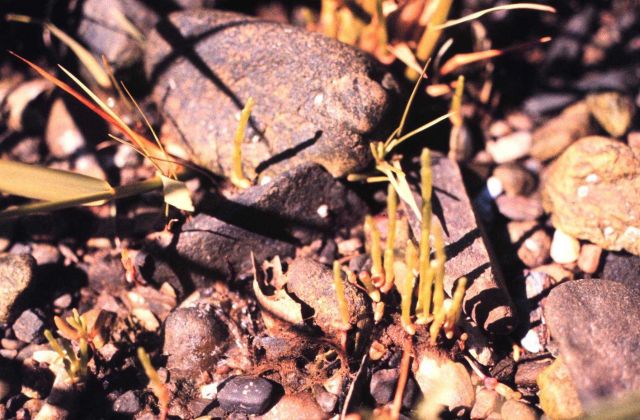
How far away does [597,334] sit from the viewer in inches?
55.9

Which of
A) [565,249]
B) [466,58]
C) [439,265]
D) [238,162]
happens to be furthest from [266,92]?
[565,249]

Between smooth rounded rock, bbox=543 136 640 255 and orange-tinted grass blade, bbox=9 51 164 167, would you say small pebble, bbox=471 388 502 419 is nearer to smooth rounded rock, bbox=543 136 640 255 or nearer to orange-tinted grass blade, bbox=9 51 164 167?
smooth rounded rock, bbox=543 136 640 255

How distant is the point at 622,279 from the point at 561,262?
18 centimetres

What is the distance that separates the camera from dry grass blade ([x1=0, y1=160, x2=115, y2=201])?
1.32m

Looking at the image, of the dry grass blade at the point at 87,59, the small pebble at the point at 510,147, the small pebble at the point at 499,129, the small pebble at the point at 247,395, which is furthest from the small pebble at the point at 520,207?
the dry grass blade at the point at 87,59

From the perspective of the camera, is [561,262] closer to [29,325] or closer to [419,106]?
[419,106]

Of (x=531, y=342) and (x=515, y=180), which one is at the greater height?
(x=515, y=180)

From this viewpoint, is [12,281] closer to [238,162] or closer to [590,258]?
[238,162]

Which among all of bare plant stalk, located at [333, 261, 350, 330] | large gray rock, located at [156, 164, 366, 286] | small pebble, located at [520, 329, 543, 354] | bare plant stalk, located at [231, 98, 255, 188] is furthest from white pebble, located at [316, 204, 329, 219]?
small pebble, located at [520, 329, 543, 354]

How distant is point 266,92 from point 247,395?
93 cm

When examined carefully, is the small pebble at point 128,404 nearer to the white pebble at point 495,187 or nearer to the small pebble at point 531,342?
the small pebble at point 531,342

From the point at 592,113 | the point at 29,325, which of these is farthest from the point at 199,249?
the point at 592,113

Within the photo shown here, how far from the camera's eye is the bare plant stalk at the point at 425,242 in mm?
1106

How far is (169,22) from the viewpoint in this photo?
6.52 ft
